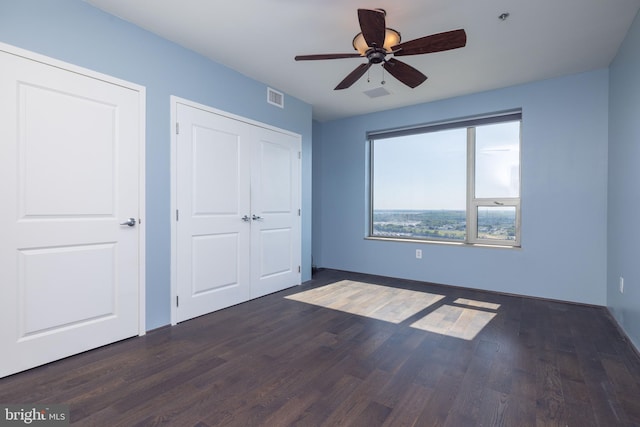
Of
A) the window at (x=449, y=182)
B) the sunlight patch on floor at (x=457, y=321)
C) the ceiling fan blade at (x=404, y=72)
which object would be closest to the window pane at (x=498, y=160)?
the window at (x=449, y=182)

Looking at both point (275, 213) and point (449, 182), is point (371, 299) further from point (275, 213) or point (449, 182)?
point (449, 182)

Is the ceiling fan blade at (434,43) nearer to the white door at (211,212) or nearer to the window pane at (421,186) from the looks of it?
the white door at (211,212)

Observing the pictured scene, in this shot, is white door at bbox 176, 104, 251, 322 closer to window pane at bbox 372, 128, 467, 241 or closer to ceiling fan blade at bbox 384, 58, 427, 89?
ceiling fan blade at bbox 384, 58, 427, 89

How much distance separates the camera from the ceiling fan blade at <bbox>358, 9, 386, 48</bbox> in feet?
5.95

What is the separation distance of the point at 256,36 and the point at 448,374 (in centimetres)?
301

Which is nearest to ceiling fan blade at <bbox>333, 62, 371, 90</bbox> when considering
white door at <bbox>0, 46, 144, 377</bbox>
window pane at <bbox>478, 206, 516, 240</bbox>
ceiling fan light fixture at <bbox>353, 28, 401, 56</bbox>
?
ceiling fan light fixture at <bbox>353, 28, 401, 56</bbox>

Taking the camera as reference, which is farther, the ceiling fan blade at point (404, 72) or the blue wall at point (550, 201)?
the blue wall at point (550, 201)

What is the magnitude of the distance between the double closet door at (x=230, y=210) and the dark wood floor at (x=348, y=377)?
496mm

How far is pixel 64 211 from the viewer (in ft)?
7.08

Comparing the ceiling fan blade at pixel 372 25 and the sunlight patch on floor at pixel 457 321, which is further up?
the ceiling fan blade at pixel 372 25

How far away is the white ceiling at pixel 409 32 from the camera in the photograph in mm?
2271

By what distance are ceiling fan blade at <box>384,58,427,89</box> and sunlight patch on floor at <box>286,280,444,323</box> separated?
7.07 feet

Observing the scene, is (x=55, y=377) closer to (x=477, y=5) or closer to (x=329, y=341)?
(x=329, y=341)

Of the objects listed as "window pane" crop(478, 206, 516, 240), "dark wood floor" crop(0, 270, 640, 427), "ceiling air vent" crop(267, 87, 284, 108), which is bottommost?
"dark wood floor" crop(0, 270, 640, 427)
